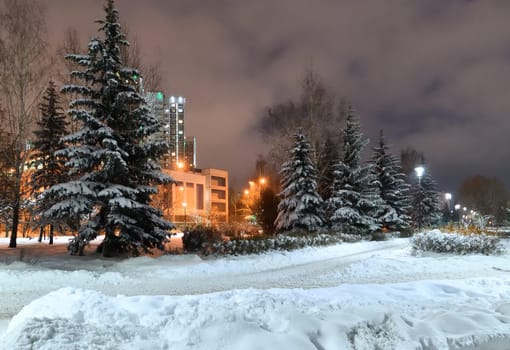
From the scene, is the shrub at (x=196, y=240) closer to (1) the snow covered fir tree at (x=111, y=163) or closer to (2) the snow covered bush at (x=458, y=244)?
(1) the snow covered fir tree at (x=111, y=163)

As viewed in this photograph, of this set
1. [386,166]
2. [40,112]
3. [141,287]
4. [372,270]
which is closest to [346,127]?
[386,166]

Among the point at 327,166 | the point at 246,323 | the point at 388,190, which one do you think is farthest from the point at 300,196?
the point at 246,323

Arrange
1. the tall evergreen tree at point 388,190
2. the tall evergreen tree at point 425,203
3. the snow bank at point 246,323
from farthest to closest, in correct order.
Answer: the tall evergreen tree at point 425,203
the tall evergreen tree at point 388,190
the snow bank at point 246,323

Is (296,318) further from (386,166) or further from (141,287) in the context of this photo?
(386,166)

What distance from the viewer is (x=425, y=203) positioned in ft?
148

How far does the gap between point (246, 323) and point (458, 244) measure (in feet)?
47.7

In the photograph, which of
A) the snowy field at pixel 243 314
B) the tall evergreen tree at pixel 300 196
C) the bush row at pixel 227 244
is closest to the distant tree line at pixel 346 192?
the tall evergreen tree at pixel 300 196

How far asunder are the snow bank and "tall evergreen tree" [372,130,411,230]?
28095 mm

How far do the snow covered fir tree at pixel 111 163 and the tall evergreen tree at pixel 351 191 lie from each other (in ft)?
52.0

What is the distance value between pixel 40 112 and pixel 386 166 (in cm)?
2963

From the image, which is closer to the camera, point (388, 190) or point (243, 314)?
point (243, 314)

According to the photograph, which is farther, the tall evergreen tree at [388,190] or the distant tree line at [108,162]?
the tall evergreen tree at [388,190]

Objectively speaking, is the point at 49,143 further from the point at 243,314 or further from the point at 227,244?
the point at 243,314

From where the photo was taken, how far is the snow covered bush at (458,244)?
51.4 feet
